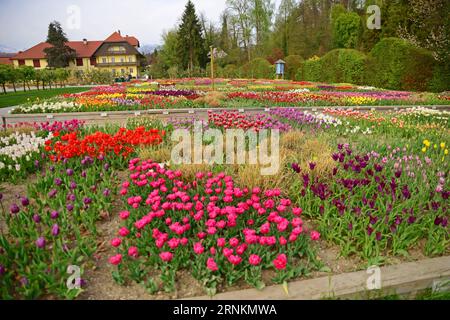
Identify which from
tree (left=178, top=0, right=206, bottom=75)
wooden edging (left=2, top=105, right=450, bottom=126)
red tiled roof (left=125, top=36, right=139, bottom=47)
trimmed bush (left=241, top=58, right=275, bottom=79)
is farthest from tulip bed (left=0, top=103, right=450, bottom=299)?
red tiled roof (left=125, top=36, right=139, bottom=47)

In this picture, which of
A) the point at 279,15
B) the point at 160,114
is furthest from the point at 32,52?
the point at 160,114

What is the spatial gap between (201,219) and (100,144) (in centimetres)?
270

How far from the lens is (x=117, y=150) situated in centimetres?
483

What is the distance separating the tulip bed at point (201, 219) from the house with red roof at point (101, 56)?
63.2 metres

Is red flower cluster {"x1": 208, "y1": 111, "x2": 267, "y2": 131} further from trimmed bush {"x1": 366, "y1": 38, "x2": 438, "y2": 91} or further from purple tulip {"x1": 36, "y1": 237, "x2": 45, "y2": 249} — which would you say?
trimmed bush {"x1": 366, "y1": 38, "x2": 438, "y2": 91}

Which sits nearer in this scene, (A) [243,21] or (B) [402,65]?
(B) [402,65]

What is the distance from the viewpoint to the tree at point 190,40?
46.4 metres

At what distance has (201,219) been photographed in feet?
9.94

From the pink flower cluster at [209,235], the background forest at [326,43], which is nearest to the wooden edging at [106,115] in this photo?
the pink flower cluster at [209,235]

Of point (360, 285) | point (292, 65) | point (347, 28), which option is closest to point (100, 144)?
point (360, 285)

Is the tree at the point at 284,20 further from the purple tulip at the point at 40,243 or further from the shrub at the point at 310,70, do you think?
the purple tulip at the point at 40,243

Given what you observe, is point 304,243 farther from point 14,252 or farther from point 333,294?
point 14,252

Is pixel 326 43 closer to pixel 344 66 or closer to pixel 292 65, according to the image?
pixel 292 65

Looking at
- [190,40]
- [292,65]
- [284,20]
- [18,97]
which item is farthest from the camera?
[190,40]
